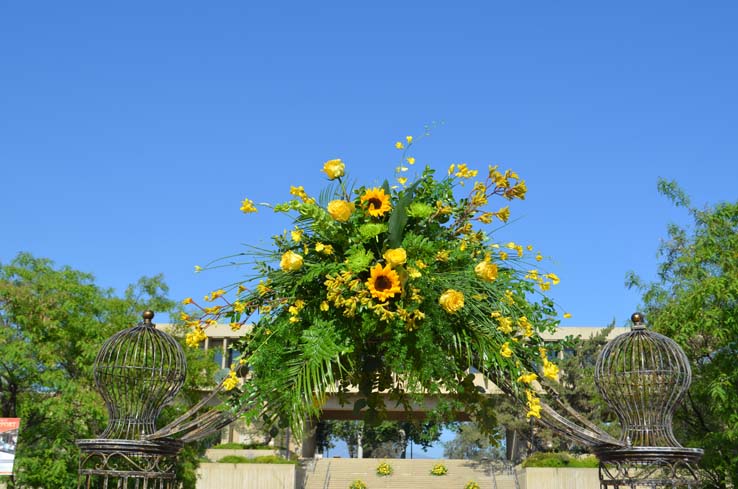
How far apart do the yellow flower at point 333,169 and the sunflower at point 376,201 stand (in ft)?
0.92

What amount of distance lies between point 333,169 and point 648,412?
286 cm

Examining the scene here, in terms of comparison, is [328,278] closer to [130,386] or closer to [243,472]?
[130,386]

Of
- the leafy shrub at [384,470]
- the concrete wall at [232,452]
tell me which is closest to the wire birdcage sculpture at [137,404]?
the leafy shrub at [384,470]

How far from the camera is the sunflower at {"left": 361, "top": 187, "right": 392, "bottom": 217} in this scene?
5176 mm

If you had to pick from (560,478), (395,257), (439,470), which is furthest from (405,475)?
(395,257)

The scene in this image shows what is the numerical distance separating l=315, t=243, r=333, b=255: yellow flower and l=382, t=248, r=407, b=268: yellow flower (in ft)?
1.65

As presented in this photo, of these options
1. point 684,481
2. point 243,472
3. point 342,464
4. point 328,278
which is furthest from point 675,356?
point 342,464

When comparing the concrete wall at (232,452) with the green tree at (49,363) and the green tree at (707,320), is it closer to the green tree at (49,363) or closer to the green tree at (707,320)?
the green tree at (49,363)

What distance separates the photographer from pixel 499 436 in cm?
567

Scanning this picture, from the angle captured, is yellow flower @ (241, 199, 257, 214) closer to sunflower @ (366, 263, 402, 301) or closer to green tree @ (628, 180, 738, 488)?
sunflower @ (366, 263, 402, 301)

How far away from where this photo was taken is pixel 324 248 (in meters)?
5.29

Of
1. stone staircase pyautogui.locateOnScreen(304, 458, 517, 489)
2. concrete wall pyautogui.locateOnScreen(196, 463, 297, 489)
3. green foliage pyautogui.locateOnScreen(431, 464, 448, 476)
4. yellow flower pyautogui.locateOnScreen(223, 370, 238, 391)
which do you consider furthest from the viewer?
green foliage pyautogui.locateOnScreen(431, 464, 448, 476)

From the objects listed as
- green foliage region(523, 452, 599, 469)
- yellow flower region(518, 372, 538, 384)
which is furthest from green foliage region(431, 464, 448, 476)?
yellow flower region(518, 372, 538, 384)

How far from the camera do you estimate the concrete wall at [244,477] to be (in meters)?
34.2
